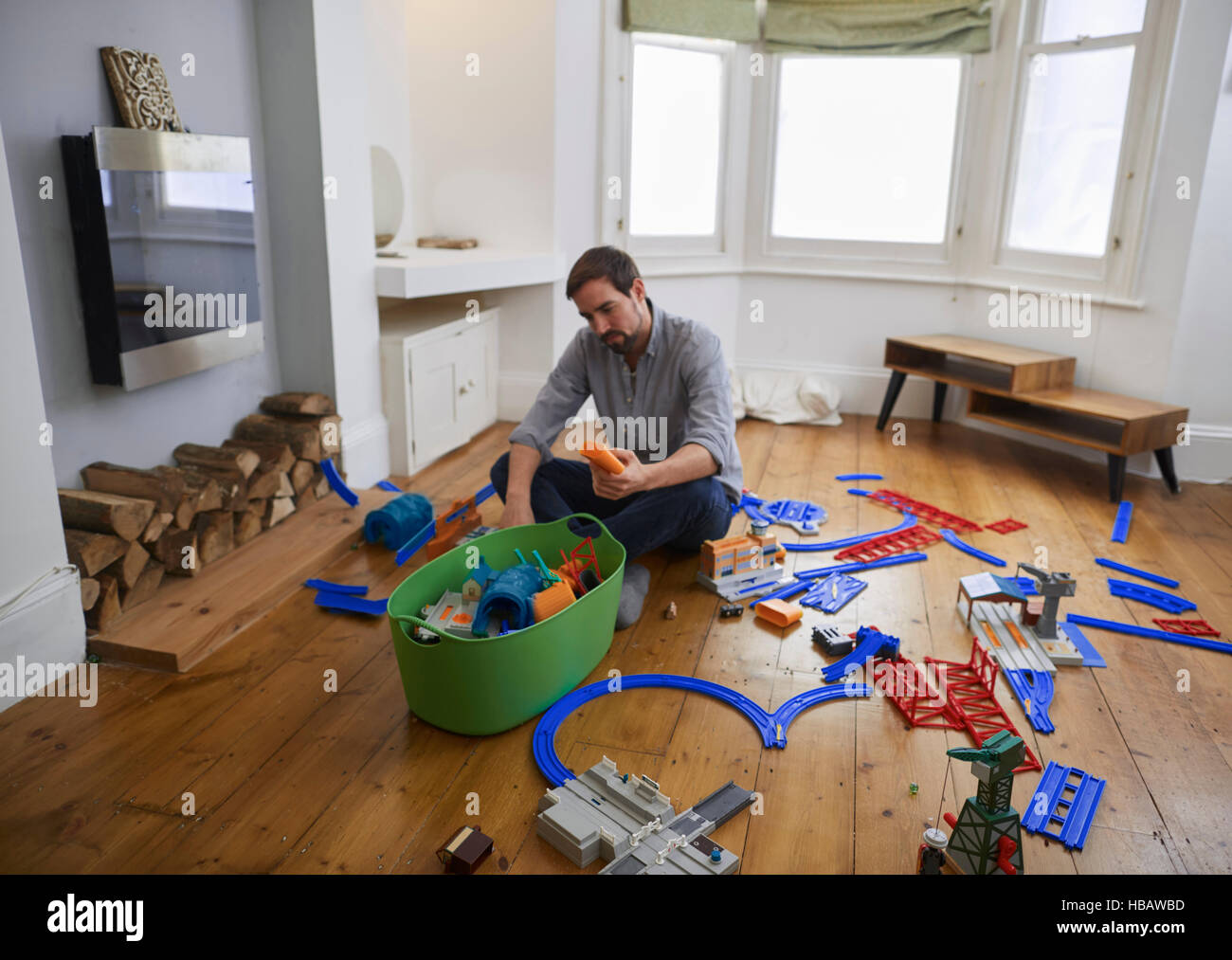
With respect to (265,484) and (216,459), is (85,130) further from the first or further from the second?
(265,484)

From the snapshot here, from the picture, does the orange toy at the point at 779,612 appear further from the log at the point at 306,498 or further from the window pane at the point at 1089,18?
the window pane at the point at 1089,18

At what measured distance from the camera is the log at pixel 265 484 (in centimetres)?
263

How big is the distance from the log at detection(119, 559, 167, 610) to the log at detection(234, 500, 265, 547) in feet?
0.97

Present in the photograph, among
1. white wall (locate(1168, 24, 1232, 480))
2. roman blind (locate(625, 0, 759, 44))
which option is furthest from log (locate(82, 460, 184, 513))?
white wall (locate(1168, 24, 1232, 480))

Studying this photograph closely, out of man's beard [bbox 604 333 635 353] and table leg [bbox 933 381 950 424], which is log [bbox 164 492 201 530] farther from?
table leg [bbox 933 381 950 424]

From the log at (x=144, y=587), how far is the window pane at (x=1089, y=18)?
391 cm

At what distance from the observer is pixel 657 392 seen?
8.39 feet

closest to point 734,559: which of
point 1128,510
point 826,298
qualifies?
point 1128,510

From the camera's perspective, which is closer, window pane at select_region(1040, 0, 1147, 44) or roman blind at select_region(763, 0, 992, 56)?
window pane at select_region(1040, 0, 1147, 44)

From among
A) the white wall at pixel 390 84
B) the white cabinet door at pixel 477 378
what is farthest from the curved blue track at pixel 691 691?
the white wall at pixel 390 84

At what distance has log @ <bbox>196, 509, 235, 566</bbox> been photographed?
2.45m
